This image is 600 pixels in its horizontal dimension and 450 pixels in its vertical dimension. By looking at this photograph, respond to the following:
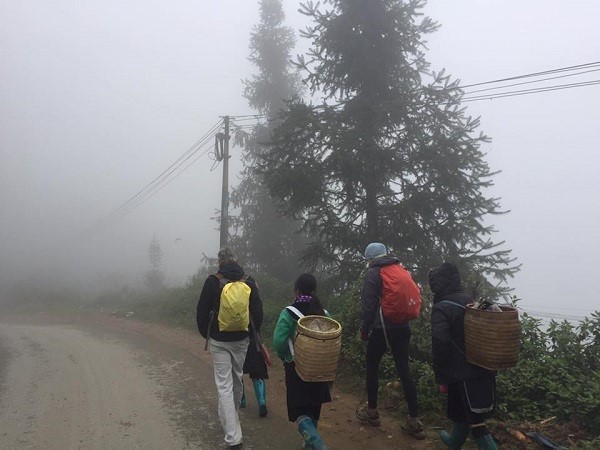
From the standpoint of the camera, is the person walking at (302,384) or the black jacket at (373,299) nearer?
the person walking at (302,384)

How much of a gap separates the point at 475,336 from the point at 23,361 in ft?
29.5

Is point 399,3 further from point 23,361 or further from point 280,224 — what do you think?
point 23,361

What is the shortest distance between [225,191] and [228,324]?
12.9 metres

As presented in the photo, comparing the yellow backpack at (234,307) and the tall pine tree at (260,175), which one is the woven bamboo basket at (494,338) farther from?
the tall pine tree at (260,175)

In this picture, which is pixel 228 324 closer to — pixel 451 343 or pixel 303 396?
pixel 303 396

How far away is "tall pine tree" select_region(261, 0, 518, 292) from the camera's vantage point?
1030 centimetres

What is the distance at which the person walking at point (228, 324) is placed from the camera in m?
4.60

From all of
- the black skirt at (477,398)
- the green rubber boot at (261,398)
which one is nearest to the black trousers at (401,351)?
the black skirt at (477,398)

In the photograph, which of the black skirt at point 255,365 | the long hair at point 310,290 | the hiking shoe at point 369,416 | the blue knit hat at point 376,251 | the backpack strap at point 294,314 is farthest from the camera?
the black skirt at point 255,365

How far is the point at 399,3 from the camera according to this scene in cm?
1117

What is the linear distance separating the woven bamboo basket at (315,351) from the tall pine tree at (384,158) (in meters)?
6.71

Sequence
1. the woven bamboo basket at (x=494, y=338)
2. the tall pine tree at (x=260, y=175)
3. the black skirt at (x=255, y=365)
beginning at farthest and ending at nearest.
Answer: the tall pine tree at (x=260, y=175) < the black skirt at (x=255, y=365) < the woven bamboo basket at (x=494, y=338)

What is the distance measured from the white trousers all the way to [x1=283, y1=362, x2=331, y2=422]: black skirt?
855 mm

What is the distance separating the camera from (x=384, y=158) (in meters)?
10.7
